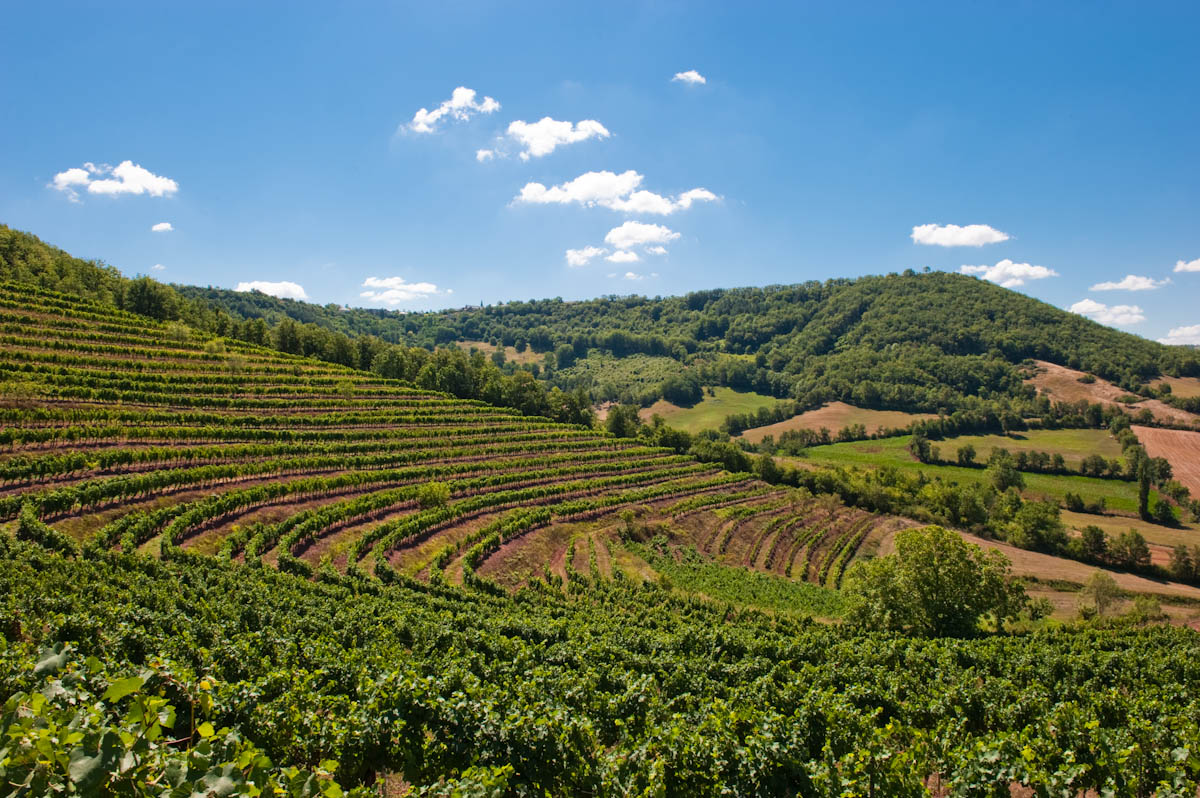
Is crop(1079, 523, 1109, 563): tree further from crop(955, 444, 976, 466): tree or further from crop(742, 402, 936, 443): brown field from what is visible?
crop(742, 402, 936, 443): brown field

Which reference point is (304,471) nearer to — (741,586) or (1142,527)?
(741,586)

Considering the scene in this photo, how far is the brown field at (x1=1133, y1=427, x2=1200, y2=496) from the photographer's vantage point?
360 feet

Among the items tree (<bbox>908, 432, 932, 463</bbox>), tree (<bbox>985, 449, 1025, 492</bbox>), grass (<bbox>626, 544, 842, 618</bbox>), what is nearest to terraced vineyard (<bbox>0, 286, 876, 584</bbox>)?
grass (<bbox>626, 544, 842, 618</bbox>)

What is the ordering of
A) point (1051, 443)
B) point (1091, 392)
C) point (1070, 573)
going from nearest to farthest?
point (1070, 573) → point (1051, 443) → point (1091, 392)

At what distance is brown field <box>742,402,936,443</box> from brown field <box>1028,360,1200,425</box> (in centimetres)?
4705

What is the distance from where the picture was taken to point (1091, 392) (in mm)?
177000

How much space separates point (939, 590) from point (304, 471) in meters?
63.6

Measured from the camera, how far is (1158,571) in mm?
71875

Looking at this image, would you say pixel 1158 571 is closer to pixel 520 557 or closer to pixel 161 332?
pixel 520 557

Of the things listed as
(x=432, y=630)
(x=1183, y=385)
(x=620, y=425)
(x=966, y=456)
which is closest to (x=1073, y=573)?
(x=966, y=456)

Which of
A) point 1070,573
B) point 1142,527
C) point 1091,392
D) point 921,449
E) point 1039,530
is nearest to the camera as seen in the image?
point 1070,573

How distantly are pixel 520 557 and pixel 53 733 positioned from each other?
5010 cm

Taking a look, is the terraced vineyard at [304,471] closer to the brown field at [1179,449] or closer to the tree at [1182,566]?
the tree at [1182,566]

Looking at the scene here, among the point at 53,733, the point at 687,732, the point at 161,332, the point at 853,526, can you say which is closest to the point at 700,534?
the point at 853,526
